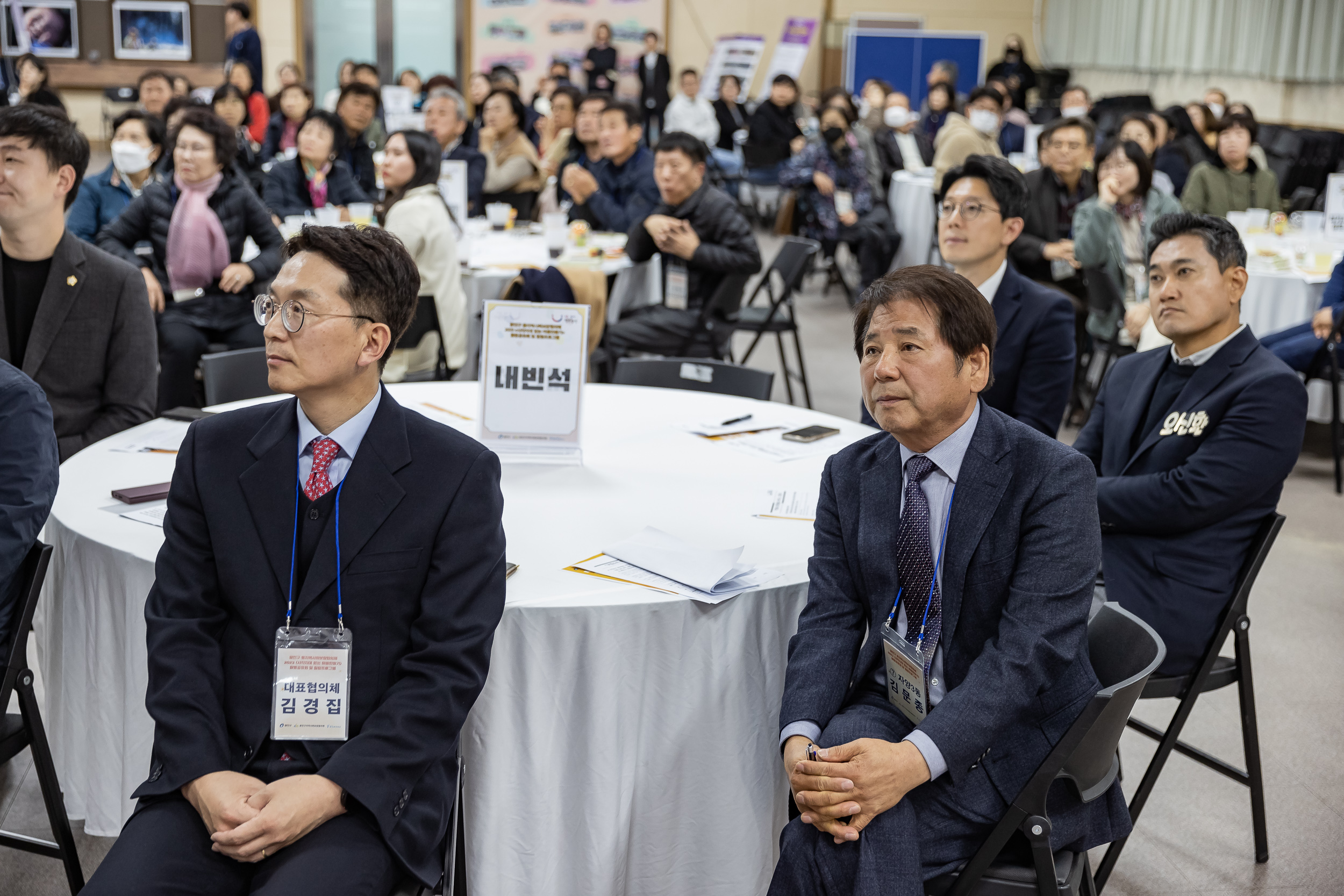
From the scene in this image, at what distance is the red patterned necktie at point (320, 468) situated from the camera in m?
1.83

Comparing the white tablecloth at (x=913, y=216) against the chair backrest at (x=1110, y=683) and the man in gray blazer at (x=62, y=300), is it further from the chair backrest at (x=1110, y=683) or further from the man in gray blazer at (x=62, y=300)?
the chair backrest at (x=1110, y=683)

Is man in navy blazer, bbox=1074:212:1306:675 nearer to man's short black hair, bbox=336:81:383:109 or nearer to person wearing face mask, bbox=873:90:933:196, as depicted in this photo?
man's short black hair, bbox=336:81:383:109

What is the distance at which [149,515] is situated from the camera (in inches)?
91.4

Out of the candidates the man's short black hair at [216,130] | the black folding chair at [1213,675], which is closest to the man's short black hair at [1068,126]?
the man's short black hair at [216,130]

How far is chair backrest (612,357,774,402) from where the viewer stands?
362 centimetres

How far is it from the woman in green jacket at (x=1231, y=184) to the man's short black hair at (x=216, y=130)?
17.4ft

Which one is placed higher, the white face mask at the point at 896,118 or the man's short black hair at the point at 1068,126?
the white face mask at the point at 896,118

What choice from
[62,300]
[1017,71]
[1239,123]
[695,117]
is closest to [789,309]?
[1239,123]

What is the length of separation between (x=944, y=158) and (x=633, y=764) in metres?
7.34

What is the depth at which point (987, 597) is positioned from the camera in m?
1.87

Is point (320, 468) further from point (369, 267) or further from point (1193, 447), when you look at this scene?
point (1193, 447)

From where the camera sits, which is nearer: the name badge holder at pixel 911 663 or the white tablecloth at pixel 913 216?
the name badge holder at pixel 911 663

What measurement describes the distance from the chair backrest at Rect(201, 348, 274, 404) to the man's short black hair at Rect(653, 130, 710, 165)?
7.79 ft

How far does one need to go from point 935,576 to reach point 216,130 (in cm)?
382
